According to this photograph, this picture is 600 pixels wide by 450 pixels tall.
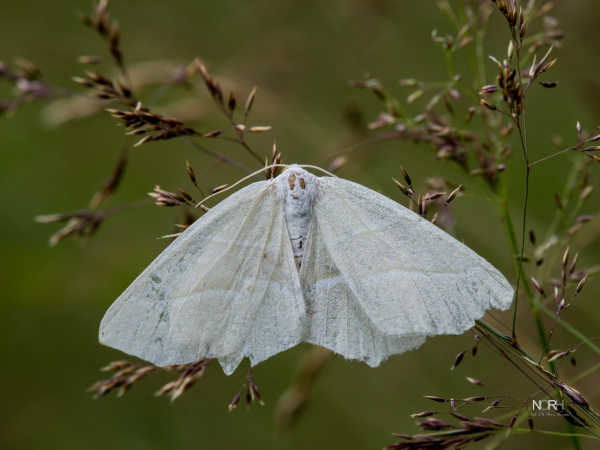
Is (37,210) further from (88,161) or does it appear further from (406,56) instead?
(406,56)

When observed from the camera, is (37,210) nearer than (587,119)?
No

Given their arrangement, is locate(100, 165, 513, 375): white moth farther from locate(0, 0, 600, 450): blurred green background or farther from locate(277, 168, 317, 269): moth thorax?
locate(0, 0, 600, 450): blurred green background

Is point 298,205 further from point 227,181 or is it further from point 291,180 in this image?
point 227,181

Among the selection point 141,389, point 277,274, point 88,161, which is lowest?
point 141,389

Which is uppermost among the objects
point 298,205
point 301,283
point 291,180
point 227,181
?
point 291,180

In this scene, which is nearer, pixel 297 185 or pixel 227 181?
pixel 297 185

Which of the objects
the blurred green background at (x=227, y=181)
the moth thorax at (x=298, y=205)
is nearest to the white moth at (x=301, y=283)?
the moth thorax at (x=298, y=205)

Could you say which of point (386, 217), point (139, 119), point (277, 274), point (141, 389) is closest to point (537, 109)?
point (386, 217)

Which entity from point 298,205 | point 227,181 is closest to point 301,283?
point 298,205
